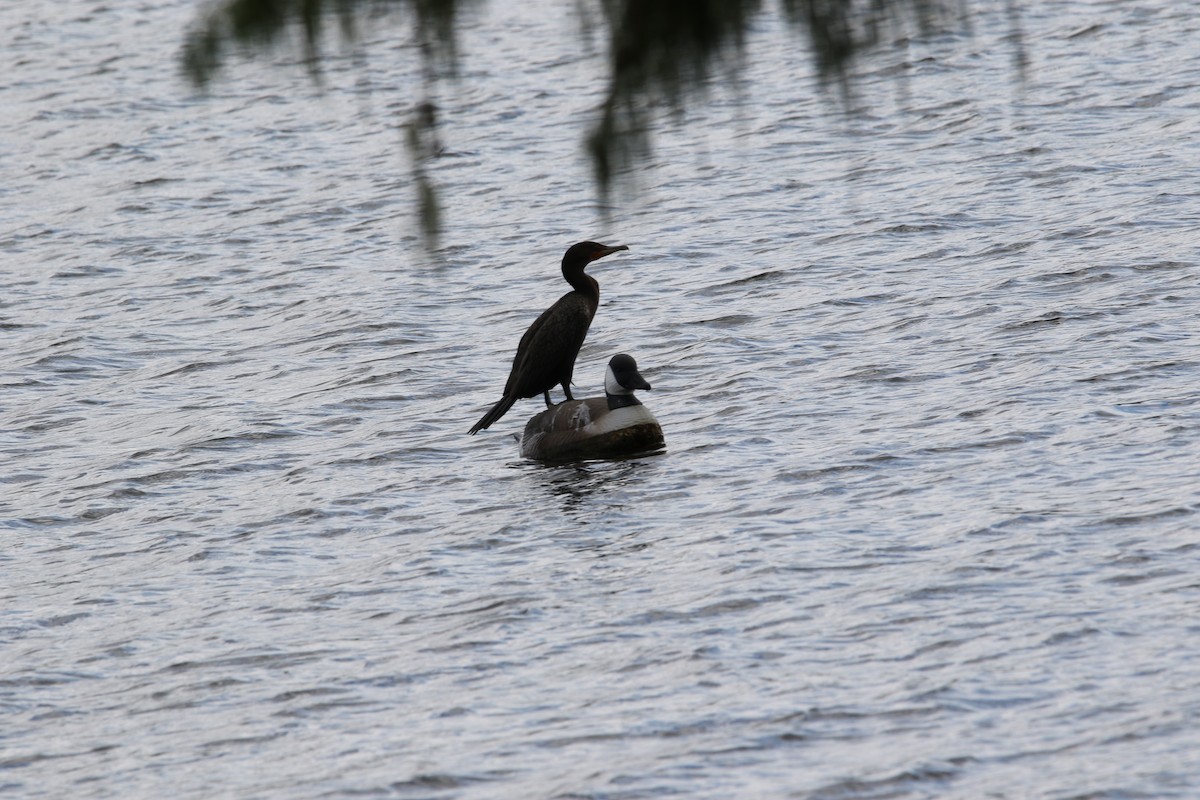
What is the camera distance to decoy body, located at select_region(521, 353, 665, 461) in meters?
13.4

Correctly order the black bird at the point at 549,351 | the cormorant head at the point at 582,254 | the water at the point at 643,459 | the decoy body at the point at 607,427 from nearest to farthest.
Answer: the water at the point at 643,459, the decoy body at the point at 607,427, the black bird at the point at 549,351, the cormorant head at the point at 582,254

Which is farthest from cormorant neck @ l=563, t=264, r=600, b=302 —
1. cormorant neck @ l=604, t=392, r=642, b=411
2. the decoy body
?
cormorant neck @ l=604, t=392, r=642, b=411

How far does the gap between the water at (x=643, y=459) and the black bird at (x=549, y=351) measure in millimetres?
491

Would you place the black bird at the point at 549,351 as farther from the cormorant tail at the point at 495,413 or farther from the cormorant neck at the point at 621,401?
the cormorant neck at the point at 621,401

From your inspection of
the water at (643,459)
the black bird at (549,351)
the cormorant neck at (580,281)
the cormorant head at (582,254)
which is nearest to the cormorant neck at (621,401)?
the water at (643,459)

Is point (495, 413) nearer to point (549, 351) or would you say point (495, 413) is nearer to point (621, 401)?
point (549, 351)

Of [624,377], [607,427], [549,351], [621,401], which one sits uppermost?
[549,351]

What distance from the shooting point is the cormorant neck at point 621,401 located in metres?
13.6

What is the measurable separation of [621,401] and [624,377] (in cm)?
19

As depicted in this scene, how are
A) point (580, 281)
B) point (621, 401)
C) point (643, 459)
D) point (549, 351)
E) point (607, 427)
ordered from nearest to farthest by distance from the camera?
point (643, 459) < point (607, 427) < point (621, 401) < point (549, 351) < point (580, 281)

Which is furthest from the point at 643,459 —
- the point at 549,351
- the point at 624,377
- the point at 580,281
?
the point at 580,281

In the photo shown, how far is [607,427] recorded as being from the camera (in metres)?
13.5

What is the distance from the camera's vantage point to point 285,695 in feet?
30.9

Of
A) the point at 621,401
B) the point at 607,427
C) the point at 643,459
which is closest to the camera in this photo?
the point at 643,459
